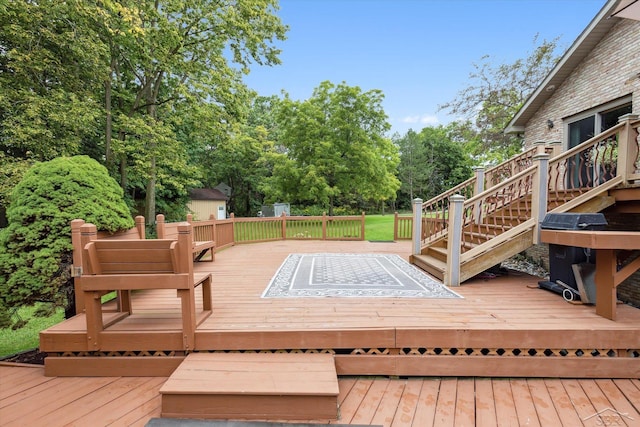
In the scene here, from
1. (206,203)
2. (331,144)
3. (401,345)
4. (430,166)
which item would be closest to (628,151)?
(401,345)

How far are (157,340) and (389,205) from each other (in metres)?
33.2

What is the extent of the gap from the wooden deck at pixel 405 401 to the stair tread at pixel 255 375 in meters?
0.25

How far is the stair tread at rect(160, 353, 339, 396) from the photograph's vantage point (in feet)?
6.43

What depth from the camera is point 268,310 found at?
10.1ft

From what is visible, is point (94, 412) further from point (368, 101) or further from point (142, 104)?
point (368, 101)

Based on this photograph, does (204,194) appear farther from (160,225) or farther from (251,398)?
(251,398)

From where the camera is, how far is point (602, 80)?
5.48m

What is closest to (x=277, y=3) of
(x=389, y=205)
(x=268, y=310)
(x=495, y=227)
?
(x=495, y=227)

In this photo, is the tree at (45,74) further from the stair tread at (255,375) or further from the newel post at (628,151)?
the newel post at (628,151)

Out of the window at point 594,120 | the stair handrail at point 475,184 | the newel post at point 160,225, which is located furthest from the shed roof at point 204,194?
the window at point 594,120

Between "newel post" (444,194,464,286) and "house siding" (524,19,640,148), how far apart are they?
3816mm

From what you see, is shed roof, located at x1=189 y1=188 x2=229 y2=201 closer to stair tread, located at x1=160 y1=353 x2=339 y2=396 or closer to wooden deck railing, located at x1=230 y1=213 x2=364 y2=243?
wooden deck railing, located at x1=230 y1=213 x2=364 y2=243

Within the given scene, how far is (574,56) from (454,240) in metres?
5.29

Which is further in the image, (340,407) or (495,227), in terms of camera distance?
(495,227)
